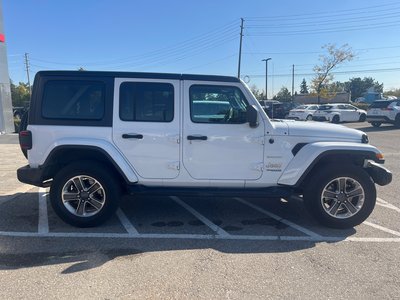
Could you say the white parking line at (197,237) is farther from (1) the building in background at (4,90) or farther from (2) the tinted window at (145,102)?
(1) the building in background at (4,90)

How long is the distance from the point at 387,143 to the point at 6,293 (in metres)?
14.9

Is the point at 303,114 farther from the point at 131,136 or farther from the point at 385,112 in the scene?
the point at 131,136

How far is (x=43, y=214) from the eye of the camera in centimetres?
516

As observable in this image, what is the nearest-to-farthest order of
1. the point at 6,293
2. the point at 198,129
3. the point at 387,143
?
the point at 6,293, the point at 198,129, the point at 387,143

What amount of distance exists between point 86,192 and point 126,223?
0.72m

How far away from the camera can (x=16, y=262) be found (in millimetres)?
3623

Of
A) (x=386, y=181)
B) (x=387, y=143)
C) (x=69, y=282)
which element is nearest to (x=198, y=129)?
(x=69, y=282)

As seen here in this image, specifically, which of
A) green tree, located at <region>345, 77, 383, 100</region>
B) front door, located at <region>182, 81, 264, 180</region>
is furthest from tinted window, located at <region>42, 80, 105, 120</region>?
green tree, located at <region>345, 77, 383, 100</region>

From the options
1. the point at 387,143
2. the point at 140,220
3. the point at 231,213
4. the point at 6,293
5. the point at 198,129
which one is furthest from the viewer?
the point at 387,143

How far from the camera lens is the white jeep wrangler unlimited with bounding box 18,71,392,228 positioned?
15.0ft

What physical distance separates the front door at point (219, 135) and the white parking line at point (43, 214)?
2.11 metres

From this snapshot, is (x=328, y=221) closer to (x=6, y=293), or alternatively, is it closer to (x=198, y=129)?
(x=198, y=129)

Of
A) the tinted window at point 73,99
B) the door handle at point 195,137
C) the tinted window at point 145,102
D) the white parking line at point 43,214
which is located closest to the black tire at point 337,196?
the door handle at point 195,137

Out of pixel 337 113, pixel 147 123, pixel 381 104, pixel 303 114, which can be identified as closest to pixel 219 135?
pixel 147 123
